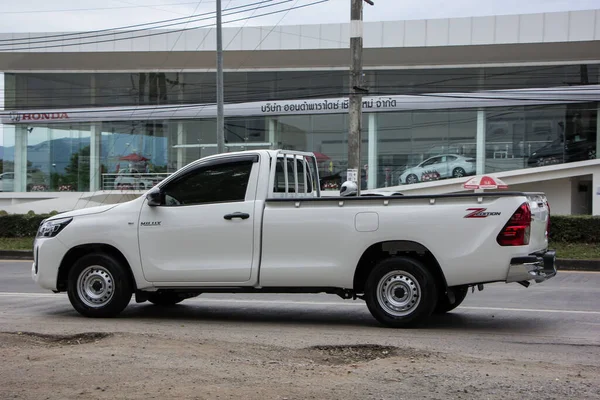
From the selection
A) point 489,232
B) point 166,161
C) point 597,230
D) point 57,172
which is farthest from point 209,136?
point 489,232

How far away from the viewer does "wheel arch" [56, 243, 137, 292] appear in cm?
832

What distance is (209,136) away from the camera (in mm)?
32781

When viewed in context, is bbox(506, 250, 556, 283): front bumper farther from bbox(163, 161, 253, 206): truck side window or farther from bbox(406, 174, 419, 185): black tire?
bbox(406, 174, 419, 185): black tire

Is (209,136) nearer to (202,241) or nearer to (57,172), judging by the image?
(57,172)

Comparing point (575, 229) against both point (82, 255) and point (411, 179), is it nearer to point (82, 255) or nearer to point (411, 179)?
point (411, 179)

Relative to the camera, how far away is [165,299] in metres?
9.37

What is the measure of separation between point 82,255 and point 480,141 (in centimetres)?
2373

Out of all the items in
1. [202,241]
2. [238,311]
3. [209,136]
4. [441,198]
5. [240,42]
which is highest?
[240,42]

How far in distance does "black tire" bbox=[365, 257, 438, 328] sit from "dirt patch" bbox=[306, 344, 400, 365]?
975 millimetres

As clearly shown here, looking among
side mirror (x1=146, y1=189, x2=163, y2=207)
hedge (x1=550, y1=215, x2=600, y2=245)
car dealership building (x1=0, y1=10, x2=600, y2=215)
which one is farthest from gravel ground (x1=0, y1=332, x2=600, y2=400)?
car dealership building (x1=0, y1=10, x2=600, y2=215)

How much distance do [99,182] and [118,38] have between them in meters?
7.37

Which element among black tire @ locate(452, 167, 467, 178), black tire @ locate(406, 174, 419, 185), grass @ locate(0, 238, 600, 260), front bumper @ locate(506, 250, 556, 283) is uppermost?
black tire @ locate(452, 167, 467, 178)

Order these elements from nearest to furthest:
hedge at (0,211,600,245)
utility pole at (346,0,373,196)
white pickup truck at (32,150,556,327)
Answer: white pickup truck at (32,150,556,327) → utility pole at (346,0,373,196) → hedge at (0,211,600,245)

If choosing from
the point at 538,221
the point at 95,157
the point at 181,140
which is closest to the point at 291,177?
the point at 538,221
